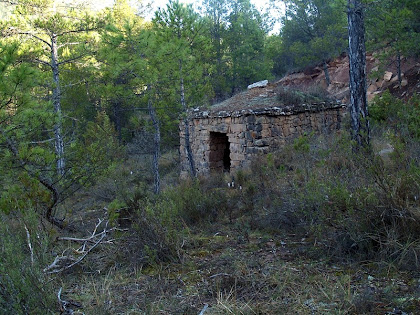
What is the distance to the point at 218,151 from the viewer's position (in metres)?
11.2

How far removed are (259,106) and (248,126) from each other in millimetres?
755

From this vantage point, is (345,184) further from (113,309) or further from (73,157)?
(73,157)

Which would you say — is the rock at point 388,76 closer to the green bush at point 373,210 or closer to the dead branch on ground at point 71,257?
the green bush at point 373,210

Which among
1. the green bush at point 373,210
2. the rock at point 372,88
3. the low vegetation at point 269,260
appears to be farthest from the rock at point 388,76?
the green bush at point 373,210

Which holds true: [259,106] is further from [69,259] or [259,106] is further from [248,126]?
[69,259]

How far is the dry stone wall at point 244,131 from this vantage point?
9.35m

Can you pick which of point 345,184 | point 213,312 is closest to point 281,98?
point 345,184

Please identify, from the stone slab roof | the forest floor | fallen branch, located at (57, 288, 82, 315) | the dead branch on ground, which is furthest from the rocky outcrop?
fallen branch, located at (57, 288, 82, 315)

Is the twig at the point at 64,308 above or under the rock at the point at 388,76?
under

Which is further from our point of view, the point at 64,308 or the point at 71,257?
the point at 71,257

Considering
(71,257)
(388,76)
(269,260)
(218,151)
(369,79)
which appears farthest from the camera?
(369,79)

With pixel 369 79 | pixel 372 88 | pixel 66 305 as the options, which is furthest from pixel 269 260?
pixel 369 79

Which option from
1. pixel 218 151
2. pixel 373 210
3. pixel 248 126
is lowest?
pixel 218 151

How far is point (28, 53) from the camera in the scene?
34.8 feet
